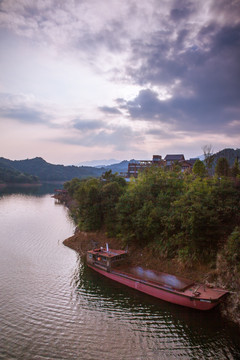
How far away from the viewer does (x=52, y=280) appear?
61.5ft

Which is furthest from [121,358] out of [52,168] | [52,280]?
[52,168]

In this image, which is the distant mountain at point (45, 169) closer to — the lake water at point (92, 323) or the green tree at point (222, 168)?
the green tree at point (222, 168)

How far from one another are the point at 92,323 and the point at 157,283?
5.00 meters

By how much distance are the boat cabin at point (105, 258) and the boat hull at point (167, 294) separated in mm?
995

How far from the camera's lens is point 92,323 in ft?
42.9

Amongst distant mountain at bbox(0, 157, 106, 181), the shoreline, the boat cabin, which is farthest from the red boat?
distant mountain at bbox(0, 157, 106, 181)

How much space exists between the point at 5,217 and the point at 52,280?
88.3 feet

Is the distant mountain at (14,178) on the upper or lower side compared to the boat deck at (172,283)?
upper

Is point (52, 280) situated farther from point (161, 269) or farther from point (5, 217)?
point (5, 217)

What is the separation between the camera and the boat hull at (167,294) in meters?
13.2

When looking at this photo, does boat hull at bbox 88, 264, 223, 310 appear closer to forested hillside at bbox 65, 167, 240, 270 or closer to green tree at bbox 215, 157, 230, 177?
forested hillside at bbox 65, 167, 240, 270

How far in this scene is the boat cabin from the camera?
63.4 feet

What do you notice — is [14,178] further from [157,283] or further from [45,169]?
[157,283]

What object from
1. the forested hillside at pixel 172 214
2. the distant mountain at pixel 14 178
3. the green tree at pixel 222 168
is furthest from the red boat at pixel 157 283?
the distant mountain at pixel 14 178
